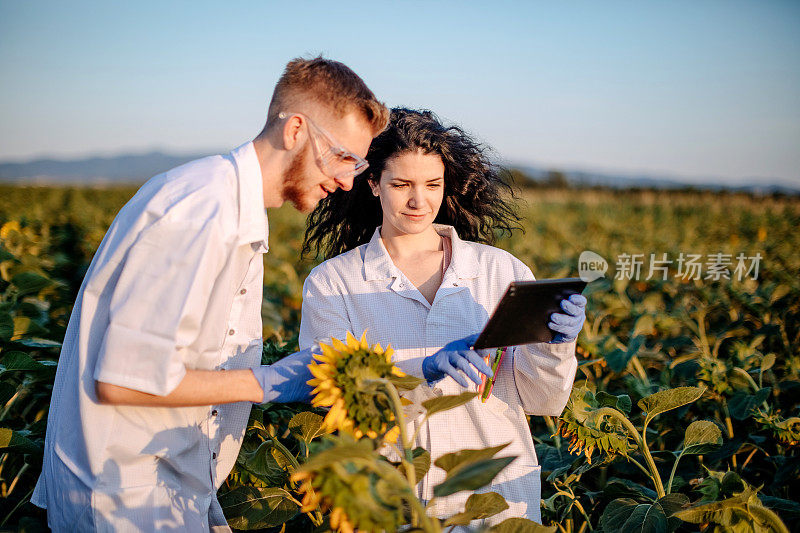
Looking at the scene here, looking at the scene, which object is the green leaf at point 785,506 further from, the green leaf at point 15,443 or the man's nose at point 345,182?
the green leaf at point 15,443

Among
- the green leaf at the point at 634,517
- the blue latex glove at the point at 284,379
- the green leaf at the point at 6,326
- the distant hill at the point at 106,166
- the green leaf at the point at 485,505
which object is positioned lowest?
the distant hill at the point at 106,166

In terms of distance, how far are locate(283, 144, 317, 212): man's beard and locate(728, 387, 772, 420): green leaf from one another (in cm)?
170

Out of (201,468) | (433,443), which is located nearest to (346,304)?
(433,443)

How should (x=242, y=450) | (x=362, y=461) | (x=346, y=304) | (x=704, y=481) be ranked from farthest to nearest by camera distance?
(x=346, y=304) → (x=242, y=450) → (x=704, y=481) → (x=362, y=461)

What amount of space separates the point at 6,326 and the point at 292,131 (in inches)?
59.1

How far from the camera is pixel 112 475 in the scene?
1.32 m

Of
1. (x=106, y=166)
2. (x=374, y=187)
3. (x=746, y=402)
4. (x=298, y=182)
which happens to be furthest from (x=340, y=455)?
(x=106, y=166)

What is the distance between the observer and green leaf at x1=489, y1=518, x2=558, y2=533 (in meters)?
1.10

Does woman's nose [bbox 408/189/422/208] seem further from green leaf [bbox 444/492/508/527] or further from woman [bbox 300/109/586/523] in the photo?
green leaf [bbox 444/492/508/527]

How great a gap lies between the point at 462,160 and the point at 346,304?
2.39 ft

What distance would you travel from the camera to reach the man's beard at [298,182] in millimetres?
1479

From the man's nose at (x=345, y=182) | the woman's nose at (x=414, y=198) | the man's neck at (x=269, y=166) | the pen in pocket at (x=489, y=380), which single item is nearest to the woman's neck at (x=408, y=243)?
the woman's nose at (x=414, y=198)

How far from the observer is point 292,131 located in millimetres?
1459

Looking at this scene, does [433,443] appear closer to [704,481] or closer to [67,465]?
[704,481]
